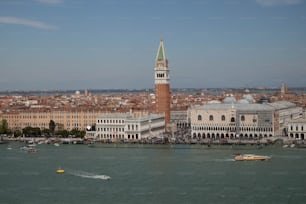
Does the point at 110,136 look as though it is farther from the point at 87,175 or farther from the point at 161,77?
the point at 87,175

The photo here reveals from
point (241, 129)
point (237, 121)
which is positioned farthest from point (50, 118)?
point (241, 129)

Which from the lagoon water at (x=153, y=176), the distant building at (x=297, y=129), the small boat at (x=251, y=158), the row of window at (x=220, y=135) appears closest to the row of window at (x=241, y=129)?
the row of window at (x=220, y=135)

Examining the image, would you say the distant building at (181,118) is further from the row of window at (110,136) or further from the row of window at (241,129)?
the row of window at (110,136)

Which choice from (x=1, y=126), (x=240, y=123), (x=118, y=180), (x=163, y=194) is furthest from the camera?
(x=1, y=126)

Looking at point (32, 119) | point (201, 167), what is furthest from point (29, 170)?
point (32, 119)

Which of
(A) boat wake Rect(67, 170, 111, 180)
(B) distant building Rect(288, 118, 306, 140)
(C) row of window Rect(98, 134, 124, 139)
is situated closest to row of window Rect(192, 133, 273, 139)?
(B) distant building Rect(288, 118, 306, 140)

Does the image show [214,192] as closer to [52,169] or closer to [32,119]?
[52,169]
